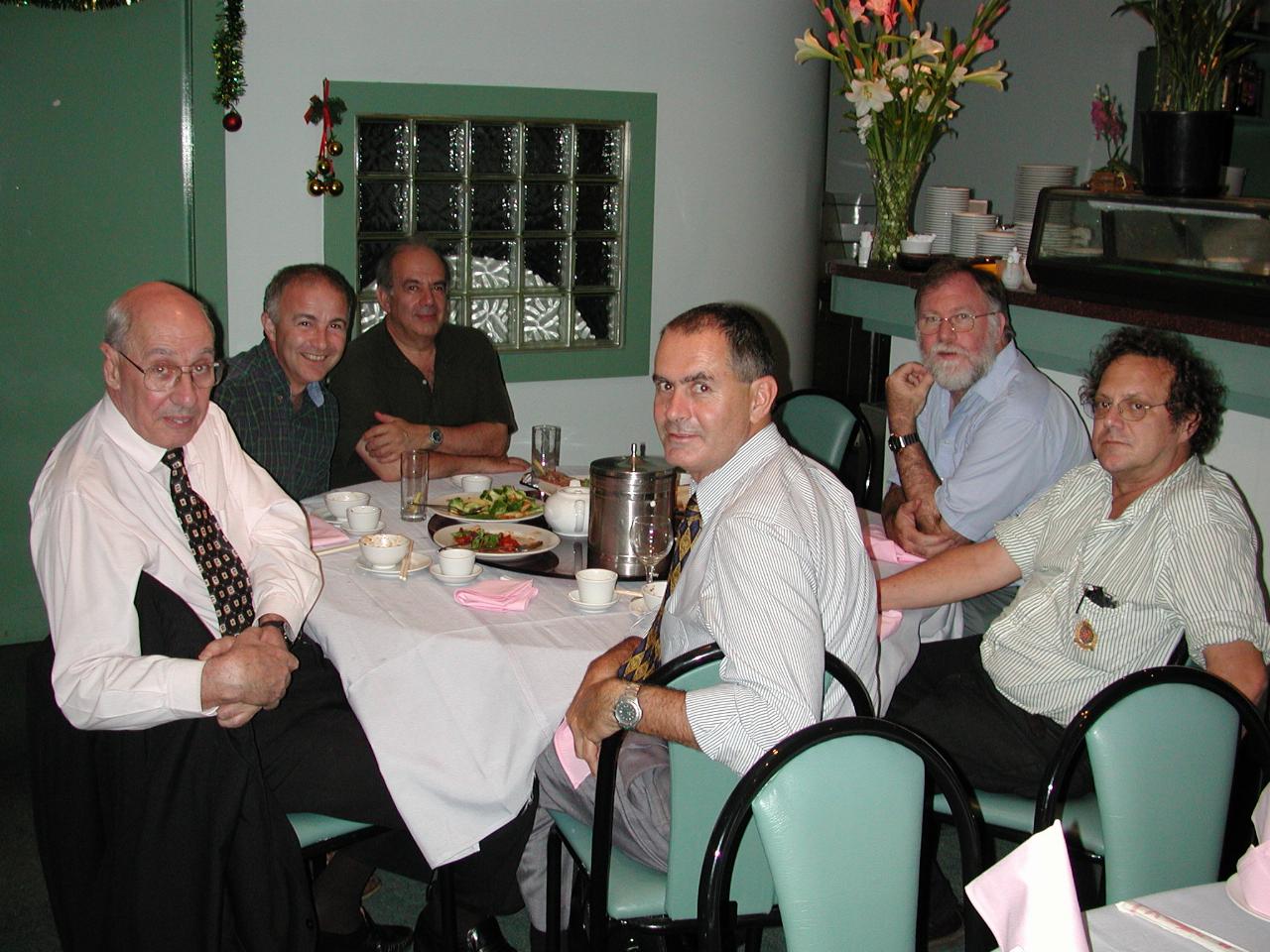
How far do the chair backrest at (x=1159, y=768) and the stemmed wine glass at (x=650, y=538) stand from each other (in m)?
1.01

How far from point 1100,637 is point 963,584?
34cm

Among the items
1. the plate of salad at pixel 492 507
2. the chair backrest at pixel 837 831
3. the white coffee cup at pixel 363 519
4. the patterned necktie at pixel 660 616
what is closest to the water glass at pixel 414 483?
the plate of salad at pixel 492 507

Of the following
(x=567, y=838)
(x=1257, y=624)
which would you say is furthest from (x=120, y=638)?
(x=1257, y=624)

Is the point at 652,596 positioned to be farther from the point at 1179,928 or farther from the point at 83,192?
the point at 83,192

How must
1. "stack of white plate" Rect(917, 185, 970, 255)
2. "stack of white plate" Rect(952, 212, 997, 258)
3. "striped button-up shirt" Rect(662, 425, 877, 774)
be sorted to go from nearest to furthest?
1. "striped button-up shirt" Rect(662, 425, 877, 774)
2. "stack of white plate" Rect(952, 212, 997, 258)
3. "stack of white plate" Rect(917, 185, 970, 255)

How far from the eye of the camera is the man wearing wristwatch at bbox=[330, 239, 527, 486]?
3.46 m

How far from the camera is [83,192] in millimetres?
3959

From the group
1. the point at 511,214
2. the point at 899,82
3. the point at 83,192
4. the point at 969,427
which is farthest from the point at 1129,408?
the point at 83,192

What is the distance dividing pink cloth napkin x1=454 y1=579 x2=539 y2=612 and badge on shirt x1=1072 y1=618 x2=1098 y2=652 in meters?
1.04

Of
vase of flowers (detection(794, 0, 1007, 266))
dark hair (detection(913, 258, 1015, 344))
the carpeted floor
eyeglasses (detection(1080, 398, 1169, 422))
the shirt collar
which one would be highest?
vase of flowers (detection(794, 0, 1007, 266))

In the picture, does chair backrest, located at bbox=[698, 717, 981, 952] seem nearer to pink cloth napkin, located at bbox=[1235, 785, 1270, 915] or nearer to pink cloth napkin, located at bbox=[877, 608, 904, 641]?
pink cloth napkin, located at bbox=[1235, 785, 1270, 915]

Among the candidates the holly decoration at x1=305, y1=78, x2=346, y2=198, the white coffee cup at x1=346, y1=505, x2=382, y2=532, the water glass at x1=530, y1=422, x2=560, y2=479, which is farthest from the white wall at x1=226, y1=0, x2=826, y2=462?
the white coffee cup at x1=346, y1=505, x2=382, y2=532

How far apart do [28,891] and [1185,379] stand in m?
2.64

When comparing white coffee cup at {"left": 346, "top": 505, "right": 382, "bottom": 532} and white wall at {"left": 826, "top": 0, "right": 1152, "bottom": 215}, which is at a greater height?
white wall at {"left": 826, "top": 0, "right": 1152, "bottom": 215}
